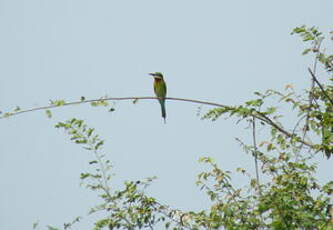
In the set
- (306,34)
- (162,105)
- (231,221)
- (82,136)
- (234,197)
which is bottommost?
(231,221)

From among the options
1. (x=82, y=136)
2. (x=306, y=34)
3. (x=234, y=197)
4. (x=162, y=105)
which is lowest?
(x=234, y=197)

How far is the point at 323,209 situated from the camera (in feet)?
12.8

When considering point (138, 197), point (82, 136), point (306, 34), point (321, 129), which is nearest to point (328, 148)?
point (321, 129)

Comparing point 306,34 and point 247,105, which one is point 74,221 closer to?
point 247,105

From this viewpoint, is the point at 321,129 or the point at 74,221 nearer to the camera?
the point at 321,129

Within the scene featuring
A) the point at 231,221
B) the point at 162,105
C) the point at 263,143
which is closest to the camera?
the point at 231,221

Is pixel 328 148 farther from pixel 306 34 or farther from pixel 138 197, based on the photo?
pixel 138 197

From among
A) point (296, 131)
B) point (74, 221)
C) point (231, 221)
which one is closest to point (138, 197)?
point (74, 221)

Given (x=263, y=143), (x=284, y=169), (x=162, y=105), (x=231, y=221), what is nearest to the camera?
(x=231, y=221)

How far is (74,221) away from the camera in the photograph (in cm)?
445

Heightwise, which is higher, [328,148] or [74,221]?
[328,148]

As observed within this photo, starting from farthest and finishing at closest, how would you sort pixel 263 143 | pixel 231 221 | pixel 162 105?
pixel 162 105
pixel 263 143
pixel 231 221

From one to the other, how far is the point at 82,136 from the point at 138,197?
1.82 ft

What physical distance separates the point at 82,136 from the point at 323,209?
5.42ft
